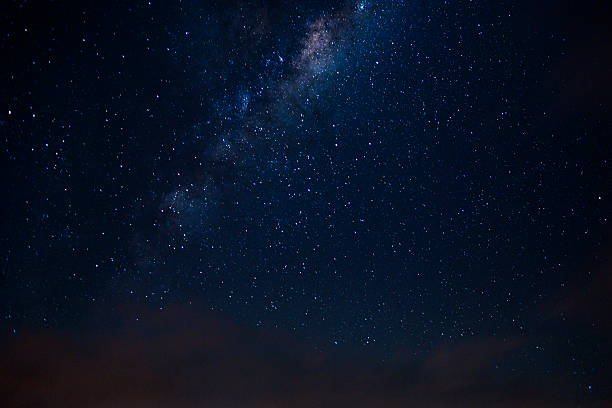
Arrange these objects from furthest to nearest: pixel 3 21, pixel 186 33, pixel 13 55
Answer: pixel 186 33, pixel 13 55, pixel 3 21

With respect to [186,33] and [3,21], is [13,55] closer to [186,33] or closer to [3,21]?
[3,21]

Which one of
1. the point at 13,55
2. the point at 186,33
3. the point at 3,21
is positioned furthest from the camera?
the point at 186,33

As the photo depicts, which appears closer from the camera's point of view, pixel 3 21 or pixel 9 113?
pixel 3 21

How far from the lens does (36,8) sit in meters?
2.61

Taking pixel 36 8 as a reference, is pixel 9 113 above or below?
below

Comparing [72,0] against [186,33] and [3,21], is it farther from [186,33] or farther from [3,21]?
[186,33]

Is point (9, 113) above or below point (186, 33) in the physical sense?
below

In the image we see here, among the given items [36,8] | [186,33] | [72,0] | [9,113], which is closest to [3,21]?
[36,8]

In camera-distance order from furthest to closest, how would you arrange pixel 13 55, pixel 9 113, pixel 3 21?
pixel 9 113 → pixel 13 55 → pixel 3 21

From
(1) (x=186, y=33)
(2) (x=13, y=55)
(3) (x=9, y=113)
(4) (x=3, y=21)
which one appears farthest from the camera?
(1) (x=186, y=33)

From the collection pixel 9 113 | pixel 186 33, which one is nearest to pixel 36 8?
pixel 9 113

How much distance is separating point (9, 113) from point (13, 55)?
553mm

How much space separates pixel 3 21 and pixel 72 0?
546mm

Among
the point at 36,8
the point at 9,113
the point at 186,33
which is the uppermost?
the point at 186,33
